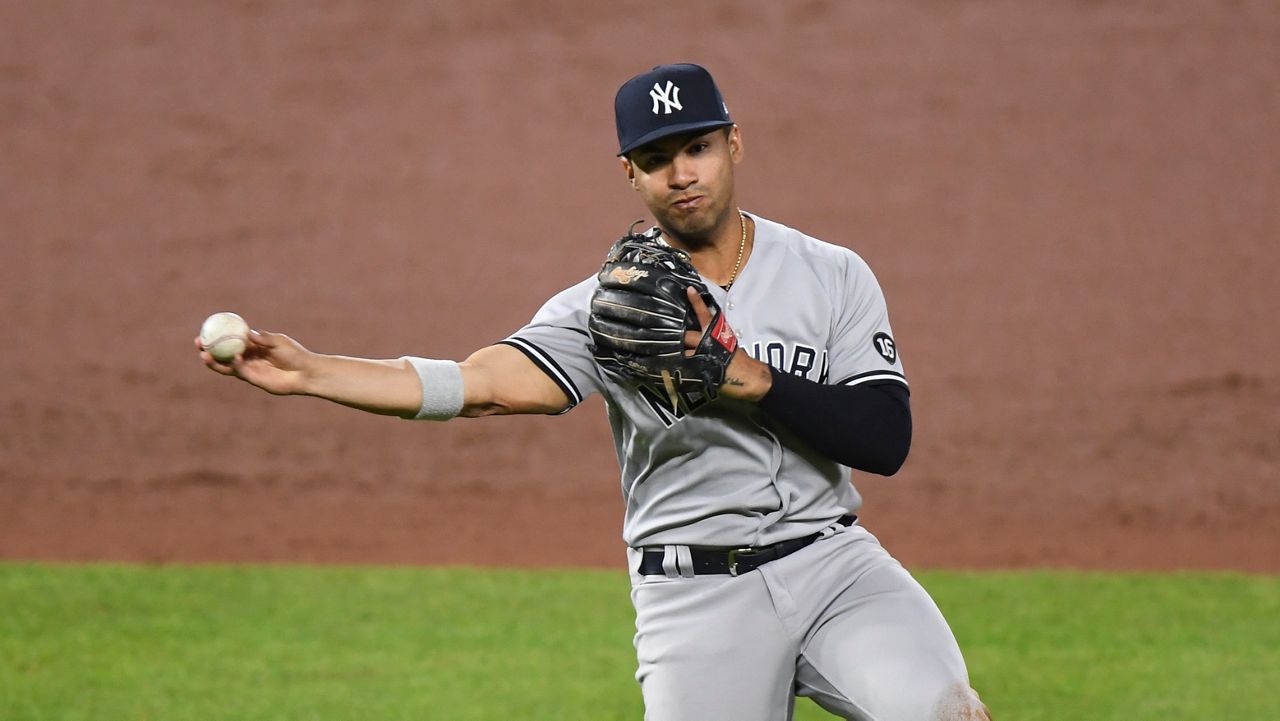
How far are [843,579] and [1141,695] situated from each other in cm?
256

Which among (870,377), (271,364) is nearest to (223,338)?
(271,364)

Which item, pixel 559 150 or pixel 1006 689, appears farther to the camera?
pixel 559 150

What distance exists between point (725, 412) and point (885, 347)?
0.41 m

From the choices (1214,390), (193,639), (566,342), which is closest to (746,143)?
(1214,390)

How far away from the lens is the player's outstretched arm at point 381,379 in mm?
2643

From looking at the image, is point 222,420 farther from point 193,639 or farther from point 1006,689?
point 1006,689

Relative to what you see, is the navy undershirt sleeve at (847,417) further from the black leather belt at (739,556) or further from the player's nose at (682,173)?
the player's nose at (682,173)

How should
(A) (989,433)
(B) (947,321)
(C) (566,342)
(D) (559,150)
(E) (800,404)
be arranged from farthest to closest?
(D) (559,150) < (B) (947,321) < (A) (989,433) < (C) (566,342) < (E) (800,404)

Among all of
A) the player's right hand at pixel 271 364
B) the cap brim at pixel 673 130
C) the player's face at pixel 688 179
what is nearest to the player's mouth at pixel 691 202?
the player's face at pixel 688 179

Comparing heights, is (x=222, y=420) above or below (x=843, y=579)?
above

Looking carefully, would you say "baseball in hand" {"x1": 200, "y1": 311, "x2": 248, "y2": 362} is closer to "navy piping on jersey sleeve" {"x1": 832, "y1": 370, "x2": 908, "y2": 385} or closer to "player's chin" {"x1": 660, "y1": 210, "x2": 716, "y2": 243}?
"player's chin" {"x1": 660, "y1": 210, "x2": 716, "y2": 243}

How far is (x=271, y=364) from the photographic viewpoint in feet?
8.79

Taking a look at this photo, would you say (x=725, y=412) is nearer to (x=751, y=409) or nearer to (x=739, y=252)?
(x=751, y=409)

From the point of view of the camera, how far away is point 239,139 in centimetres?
1068
